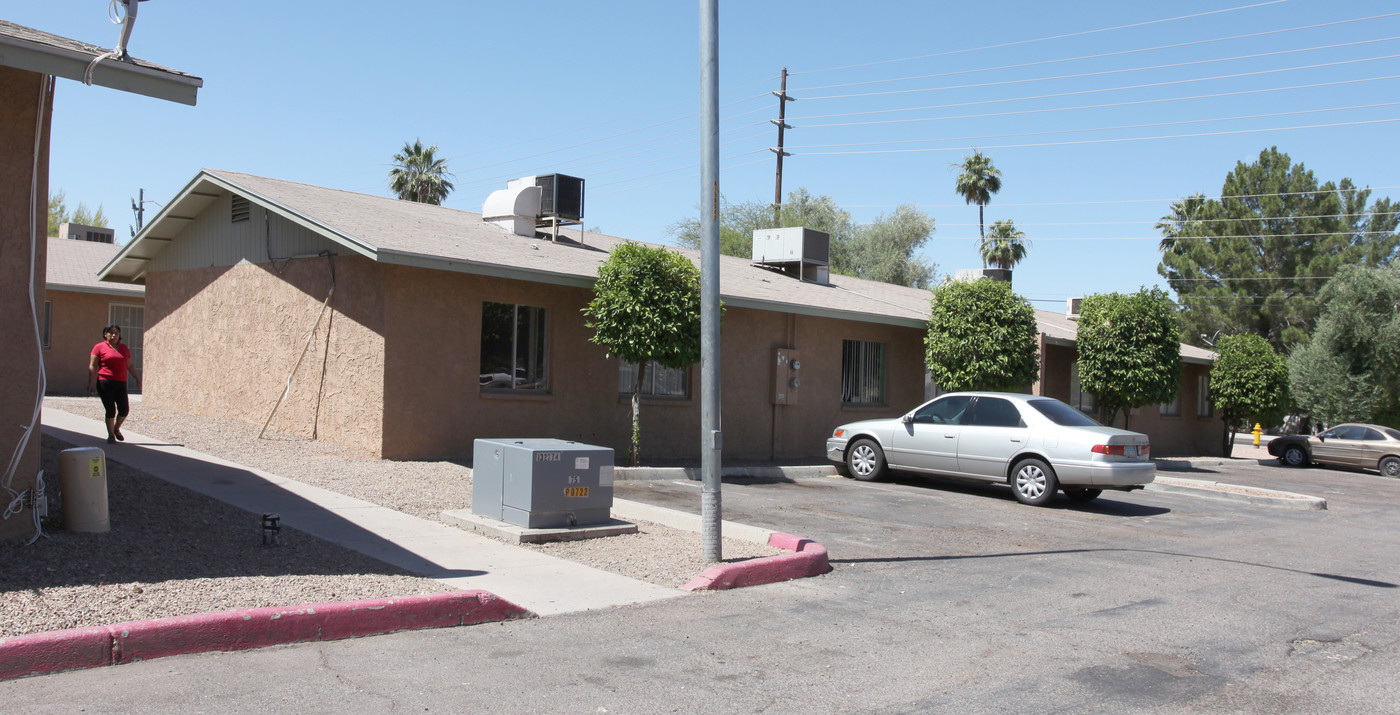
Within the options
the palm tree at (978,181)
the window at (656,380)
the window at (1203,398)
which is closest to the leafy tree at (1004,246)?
the palm tree at (978,181)

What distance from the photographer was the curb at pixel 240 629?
17.1 feet

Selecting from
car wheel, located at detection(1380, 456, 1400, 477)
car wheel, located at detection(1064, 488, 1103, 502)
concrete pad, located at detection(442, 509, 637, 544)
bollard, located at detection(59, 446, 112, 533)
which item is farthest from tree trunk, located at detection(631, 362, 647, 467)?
car wheel, located at detection(1380, 456, 1400, 477)

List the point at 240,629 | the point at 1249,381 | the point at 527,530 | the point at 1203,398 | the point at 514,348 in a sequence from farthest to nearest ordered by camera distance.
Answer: the point at 1203,398, the point at 1249,381, the point at 514,348, the point at 527,530, the point at 240,629

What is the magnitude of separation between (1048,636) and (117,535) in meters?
6.92

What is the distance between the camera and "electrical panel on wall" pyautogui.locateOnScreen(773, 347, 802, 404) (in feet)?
59.9

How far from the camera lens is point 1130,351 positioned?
21.9 meters

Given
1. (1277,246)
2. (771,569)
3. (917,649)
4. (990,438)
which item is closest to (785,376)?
(990,438)

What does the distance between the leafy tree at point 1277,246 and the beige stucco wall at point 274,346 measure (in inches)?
1631

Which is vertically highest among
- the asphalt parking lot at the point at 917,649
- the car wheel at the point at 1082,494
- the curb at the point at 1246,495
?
the car wheel at the point at 1082,494

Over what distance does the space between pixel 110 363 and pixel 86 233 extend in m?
25.6

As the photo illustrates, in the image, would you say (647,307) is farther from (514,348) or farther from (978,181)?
(978,181)

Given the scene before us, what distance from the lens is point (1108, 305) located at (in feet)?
73.6

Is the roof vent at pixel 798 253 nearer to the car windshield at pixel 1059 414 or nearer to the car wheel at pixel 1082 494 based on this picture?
the car windshield at pixel 1059 414

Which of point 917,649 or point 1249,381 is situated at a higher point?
point 1249,381
